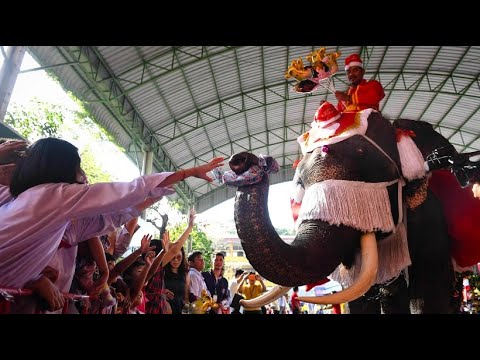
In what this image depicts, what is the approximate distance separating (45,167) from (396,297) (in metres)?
1.71

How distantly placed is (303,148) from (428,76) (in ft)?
38.7

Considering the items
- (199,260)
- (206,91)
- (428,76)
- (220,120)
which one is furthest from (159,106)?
(428,76)

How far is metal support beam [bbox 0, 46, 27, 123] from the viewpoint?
4.16m

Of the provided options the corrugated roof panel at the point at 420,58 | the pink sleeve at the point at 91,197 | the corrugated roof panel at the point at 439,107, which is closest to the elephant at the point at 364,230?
the pink sleeve at the point at 91,197

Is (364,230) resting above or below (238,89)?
below

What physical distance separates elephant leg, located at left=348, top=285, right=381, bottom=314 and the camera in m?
0.71

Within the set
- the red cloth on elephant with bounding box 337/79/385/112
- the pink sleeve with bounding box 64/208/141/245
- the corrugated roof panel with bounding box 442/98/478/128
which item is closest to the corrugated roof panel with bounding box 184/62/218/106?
the red cloth on elephant with bounding box 337/79/385/112

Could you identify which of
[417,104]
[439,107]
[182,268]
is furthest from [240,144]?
[182,268]

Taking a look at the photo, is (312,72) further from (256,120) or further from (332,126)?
(256,120)

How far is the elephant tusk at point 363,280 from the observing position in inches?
59.4

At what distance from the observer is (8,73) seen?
4289 millimetres

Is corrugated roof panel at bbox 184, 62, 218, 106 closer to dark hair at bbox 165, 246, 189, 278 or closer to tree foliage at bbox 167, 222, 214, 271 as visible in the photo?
tree foliage at bbox 167, 222, 214, 271

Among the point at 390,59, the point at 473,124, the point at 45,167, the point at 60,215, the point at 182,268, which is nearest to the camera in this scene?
Result: the point at 60,215

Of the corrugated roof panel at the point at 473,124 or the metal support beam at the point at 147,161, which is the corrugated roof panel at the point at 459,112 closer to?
the corrugated roof panel at the point at 473,124
